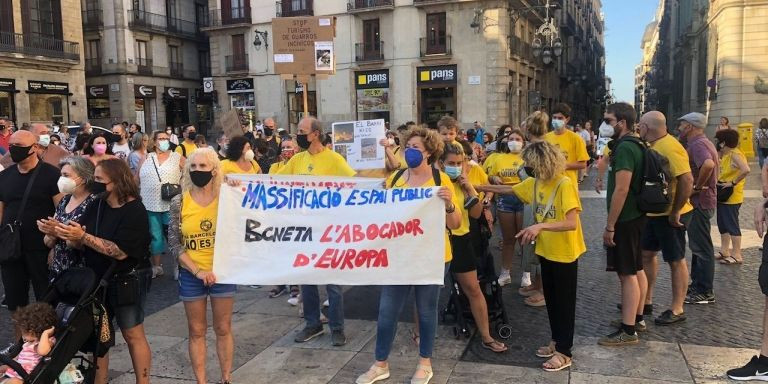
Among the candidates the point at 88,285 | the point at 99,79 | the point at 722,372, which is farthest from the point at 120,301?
the point at 99,79

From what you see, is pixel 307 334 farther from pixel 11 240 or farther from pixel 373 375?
pixel 11 240

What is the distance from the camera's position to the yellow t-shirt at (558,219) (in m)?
4.29

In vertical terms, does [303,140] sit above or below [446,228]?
above

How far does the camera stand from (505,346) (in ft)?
16.0

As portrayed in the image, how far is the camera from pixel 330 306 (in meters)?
5.10

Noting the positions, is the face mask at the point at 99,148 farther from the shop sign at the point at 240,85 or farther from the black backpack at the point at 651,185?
the shop sign at the point at 240,85

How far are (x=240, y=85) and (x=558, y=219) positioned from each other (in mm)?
33477

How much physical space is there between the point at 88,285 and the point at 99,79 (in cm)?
3855

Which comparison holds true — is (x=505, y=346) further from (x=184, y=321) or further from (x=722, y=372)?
(x=184, y=321)

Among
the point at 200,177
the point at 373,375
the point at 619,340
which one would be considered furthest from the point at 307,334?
the point at 619,340

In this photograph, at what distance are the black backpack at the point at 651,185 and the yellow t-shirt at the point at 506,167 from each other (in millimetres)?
1877

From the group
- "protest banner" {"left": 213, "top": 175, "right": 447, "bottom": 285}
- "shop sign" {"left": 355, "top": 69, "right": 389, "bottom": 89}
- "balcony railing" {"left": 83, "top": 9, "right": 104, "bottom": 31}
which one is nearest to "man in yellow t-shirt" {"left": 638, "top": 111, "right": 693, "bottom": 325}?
"protest banner" {"left": 213, "top": 175, "right": 447, "bottom": 285}

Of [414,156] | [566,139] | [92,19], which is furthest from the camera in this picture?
[92,19]

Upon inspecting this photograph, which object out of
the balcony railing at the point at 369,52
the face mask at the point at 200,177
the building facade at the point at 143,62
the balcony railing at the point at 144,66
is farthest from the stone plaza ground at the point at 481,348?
the balcony railing at the point at 144,66
